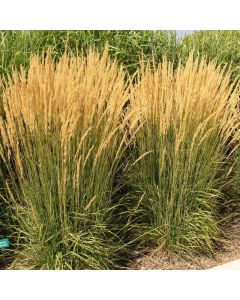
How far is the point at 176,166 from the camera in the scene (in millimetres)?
3738

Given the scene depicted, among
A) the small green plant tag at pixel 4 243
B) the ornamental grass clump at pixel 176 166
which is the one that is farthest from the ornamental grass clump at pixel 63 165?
the ornamental grass clump at pixel 176 166

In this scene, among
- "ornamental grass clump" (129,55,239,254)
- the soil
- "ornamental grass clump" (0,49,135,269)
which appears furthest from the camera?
"ornamental grass clump" (129,55,239,254)

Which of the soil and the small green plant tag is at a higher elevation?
the small green plant tag

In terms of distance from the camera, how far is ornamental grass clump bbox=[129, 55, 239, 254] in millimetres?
3742

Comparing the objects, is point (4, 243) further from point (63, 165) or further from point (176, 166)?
point (176, 166)

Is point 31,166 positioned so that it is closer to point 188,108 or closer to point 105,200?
point 105,200

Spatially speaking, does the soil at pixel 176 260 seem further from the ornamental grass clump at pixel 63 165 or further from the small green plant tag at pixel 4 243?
the small green plant tag at pixel 4 243

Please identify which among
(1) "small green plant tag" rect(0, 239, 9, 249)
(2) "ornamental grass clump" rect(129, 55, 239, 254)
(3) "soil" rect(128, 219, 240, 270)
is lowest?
(3) "soil" rect(128, 219, 240, 270)

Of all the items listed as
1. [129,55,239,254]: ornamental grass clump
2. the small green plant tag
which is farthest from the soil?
the small green plant tag

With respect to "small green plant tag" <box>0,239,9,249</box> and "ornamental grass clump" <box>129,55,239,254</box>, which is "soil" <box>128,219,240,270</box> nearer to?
"ornamental grass clump" <box>129,55,239,254</box>

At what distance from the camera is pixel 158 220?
379 cm

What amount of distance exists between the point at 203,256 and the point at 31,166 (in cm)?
135

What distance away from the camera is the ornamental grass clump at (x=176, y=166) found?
374 cm

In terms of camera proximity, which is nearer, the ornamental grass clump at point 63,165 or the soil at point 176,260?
the ornamental grass clump at point 63,165
